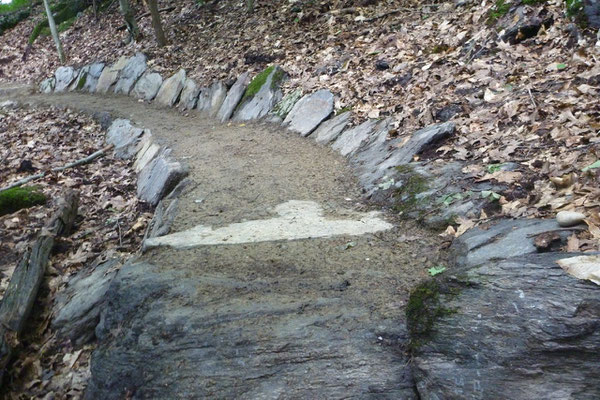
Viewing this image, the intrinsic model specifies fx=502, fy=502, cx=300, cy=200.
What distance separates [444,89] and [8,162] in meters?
7.51

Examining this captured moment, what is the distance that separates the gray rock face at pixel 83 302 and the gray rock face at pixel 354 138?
322 centimetres

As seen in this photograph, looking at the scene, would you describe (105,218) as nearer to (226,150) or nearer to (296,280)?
(226,150)

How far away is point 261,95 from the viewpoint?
30.3 feet

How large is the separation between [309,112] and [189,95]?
407cm

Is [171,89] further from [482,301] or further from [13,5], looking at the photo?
[13,5]

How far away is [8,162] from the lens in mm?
8930

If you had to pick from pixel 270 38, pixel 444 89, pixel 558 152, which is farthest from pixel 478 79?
pixel 270 38

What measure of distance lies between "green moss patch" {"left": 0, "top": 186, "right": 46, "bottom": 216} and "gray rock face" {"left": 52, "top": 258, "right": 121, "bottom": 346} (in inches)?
90.8

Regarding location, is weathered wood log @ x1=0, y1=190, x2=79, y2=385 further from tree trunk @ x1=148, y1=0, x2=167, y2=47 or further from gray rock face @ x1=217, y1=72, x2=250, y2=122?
tree trunk @ x1=148, y1=0, x2=167, y2=47

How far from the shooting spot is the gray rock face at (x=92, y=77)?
47.5 ft

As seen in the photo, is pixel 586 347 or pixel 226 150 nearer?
pixel 586 347

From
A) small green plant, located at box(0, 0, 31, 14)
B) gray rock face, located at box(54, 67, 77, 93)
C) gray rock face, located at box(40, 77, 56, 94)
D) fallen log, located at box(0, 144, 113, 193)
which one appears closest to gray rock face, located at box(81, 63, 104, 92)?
gray rock face, located at box(54, 67, 77, 93)

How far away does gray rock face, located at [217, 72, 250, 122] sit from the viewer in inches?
379

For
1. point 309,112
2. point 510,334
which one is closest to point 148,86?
point 309,112
